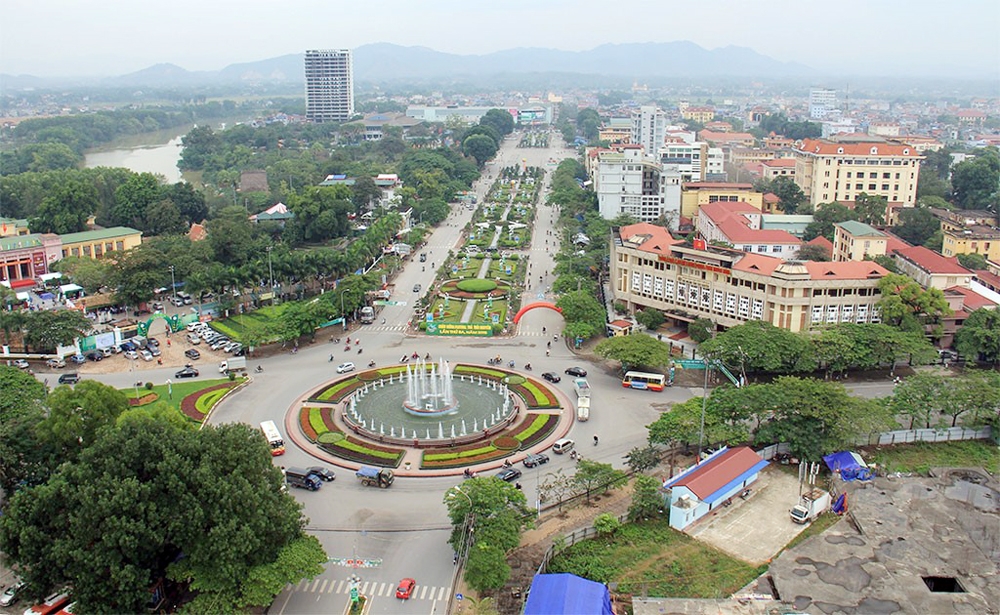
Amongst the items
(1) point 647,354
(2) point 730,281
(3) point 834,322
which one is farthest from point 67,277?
(3) point 834,322

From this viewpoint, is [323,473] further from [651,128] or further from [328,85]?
[328,85]

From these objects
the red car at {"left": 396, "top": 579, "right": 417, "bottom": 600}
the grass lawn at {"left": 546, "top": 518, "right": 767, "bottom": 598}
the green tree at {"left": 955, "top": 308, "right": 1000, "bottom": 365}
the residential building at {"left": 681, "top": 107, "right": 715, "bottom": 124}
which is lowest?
the red car at {"left": 396, "top": 579, "right": 417, "bottom": 600}

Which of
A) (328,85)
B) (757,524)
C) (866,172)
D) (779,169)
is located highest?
(328,85)

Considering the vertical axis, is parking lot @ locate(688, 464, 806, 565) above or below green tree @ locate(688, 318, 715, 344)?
below

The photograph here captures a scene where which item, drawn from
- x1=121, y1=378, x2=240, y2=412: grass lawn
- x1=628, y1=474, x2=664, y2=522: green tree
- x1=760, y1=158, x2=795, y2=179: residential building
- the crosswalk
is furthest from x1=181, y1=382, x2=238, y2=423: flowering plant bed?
x1=760, y1=158, x2=795, y2=179: residential building

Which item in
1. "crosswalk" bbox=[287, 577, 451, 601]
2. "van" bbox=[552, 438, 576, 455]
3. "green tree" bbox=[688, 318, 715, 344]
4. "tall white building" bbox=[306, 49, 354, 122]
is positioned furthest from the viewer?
"tall white building" bbox=[306, 49, 354, 122]

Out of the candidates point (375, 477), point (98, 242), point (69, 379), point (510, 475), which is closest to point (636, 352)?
point (510, 475)

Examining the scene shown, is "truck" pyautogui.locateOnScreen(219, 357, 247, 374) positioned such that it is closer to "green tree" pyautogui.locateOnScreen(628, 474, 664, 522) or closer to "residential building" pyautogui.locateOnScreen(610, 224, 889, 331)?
"residential building" pyautogui.locateOnScreen(610, 224, 889, 331)

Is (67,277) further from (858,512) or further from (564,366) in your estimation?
(858,512)
